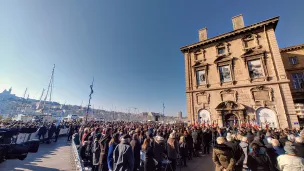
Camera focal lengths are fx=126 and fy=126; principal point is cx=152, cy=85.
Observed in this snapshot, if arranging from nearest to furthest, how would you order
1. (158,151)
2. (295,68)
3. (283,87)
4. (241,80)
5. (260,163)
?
(260,163), (158,151), (283,87), (241,80), (295,68)

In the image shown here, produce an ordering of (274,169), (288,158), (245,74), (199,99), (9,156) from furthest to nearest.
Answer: (199,99) < (245,74) < (9,156) < (274,169) < (288,158)

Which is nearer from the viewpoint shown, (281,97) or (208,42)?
(281,97)

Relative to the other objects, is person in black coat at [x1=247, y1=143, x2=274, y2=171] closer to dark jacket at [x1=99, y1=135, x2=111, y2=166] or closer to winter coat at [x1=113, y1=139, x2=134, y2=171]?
winter coat at [x1=113, y1=139, x2=134, y2=171]

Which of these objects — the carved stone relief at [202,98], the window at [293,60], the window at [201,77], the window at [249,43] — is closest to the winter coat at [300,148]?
the carved stone relief at [202,98]

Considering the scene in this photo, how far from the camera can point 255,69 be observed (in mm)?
17250

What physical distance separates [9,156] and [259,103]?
75.8 ft

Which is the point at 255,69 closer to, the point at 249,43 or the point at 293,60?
the point at 249,43

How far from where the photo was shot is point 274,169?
419 cm

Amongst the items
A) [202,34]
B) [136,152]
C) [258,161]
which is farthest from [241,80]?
[136,152]

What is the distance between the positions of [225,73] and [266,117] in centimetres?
744

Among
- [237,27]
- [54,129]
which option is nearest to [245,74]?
[237,27]

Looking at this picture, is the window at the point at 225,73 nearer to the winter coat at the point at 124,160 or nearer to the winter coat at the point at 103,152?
the winter coat at the point at 103,152

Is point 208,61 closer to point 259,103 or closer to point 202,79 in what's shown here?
point 202,79

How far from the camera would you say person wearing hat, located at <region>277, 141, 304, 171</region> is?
3328 mm
